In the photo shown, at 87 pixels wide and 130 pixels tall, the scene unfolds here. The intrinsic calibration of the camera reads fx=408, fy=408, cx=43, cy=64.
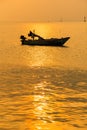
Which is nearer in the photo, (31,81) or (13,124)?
(13,124)

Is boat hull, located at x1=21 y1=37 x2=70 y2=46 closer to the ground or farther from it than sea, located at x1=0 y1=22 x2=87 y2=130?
farther from it

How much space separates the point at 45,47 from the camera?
315ft

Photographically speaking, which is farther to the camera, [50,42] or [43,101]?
[50,42]

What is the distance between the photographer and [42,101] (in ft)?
88.4

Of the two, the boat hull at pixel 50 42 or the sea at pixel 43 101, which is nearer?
the sea at pixel 43 101

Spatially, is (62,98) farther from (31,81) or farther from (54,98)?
(31,81)

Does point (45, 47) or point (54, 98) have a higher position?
point (45, 47)

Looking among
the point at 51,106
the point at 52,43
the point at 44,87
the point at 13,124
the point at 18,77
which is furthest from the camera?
the point at 52,43

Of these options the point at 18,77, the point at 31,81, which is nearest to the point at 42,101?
the point at 31,81

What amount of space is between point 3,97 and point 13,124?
286 inches

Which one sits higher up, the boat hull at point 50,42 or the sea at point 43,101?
the boat hull at point 50,42

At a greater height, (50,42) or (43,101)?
(50,42)

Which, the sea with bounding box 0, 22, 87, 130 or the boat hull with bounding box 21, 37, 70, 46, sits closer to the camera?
the sea with bounding box 0, 22, 87, 130

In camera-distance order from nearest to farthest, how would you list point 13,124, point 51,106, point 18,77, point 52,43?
1. point 13,124
2. point 51,106
3. point 18,77
4. point 52,43
